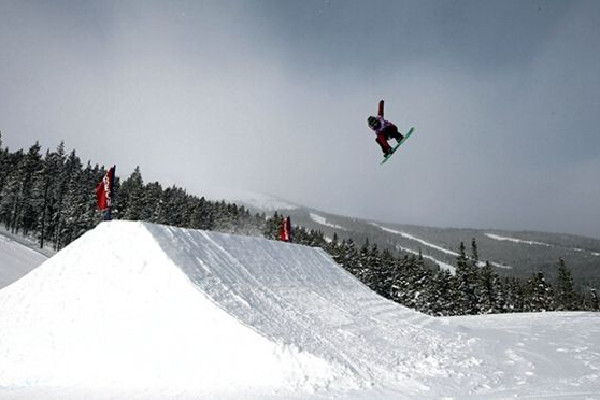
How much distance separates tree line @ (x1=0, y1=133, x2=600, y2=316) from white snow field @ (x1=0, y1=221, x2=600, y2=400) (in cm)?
4354

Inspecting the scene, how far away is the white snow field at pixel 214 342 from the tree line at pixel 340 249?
1714 inches

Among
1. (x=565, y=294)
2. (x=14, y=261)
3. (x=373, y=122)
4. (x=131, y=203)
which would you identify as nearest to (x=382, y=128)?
(x=373, y=122)

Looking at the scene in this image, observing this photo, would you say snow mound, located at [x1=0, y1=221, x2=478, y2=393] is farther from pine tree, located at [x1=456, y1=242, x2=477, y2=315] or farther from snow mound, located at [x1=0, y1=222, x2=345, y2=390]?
pine tree, located at [x1=456, y1=242, x2=477, y2=315]

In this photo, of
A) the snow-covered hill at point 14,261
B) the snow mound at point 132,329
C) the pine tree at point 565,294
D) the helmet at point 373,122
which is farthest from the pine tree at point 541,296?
the snow-covered hill at point 14,261

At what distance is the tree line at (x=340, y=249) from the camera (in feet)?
192

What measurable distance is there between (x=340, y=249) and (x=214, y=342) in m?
59.1

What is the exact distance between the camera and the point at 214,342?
10.9 meters

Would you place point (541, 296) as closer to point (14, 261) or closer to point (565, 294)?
point (565, 294)

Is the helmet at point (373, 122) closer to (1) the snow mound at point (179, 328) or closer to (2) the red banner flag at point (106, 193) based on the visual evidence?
(1) the snow mound at point (179, 328)

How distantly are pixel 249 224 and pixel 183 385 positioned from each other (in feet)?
290

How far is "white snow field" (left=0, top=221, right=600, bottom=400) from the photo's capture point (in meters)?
9.34

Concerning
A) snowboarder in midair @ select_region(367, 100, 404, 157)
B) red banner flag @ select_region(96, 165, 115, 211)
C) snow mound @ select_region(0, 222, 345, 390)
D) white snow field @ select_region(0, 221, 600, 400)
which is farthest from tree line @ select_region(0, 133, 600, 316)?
snow mound @ select_region(0, 222, 345, 390)

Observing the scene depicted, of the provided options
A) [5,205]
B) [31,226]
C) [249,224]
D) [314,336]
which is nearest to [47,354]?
[314,336]

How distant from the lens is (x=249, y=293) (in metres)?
14.8
